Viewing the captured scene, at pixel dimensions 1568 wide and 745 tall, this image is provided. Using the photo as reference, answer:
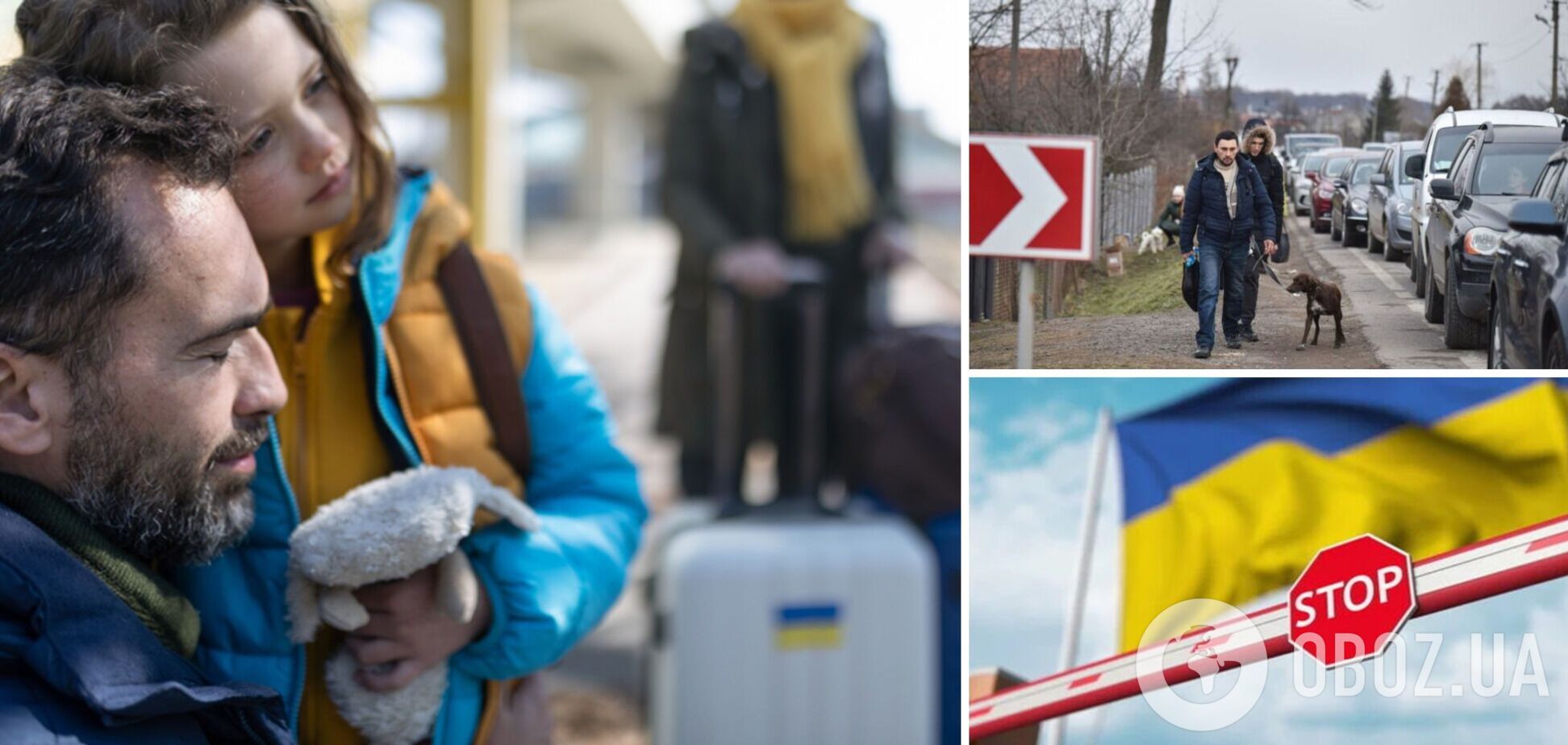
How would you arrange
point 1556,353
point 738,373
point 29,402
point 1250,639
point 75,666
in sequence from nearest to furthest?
point 75,666 < point 29,402 < point 1556,353 < point 1250,639 < point 738,373

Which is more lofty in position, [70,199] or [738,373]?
[70,199]

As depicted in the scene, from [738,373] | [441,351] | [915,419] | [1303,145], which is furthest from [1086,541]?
[738,373]

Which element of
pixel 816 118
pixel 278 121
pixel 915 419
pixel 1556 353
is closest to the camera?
pixel 278 121

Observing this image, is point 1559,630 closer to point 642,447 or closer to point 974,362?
point 974,362

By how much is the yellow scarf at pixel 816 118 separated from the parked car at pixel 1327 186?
2.41m

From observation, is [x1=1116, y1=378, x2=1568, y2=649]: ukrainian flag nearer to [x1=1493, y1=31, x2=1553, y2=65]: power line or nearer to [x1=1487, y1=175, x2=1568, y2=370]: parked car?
[x1=1487, y1=175, x2=1568, y2=370]: parked car

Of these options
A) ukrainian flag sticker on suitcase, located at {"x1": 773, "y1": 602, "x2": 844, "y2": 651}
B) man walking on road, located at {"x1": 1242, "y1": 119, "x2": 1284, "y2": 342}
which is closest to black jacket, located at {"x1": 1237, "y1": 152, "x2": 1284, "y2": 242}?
man walking on road, located at {"x1": 1242, "y1": 119, "x2": 1284, "y2": 342}

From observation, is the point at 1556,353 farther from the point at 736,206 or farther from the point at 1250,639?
the point at 736,206

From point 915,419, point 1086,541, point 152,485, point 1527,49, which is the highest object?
point 1527,49

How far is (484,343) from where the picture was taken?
1.57 m

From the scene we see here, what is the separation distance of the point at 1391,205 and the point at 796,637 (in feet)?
5.55

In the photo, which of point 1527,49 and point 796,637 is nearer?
point 1527,49

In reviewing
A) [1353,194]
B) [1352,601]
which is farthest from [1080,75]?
[1352,601]

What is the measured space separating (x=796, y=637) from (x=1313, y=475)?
1500 mm
